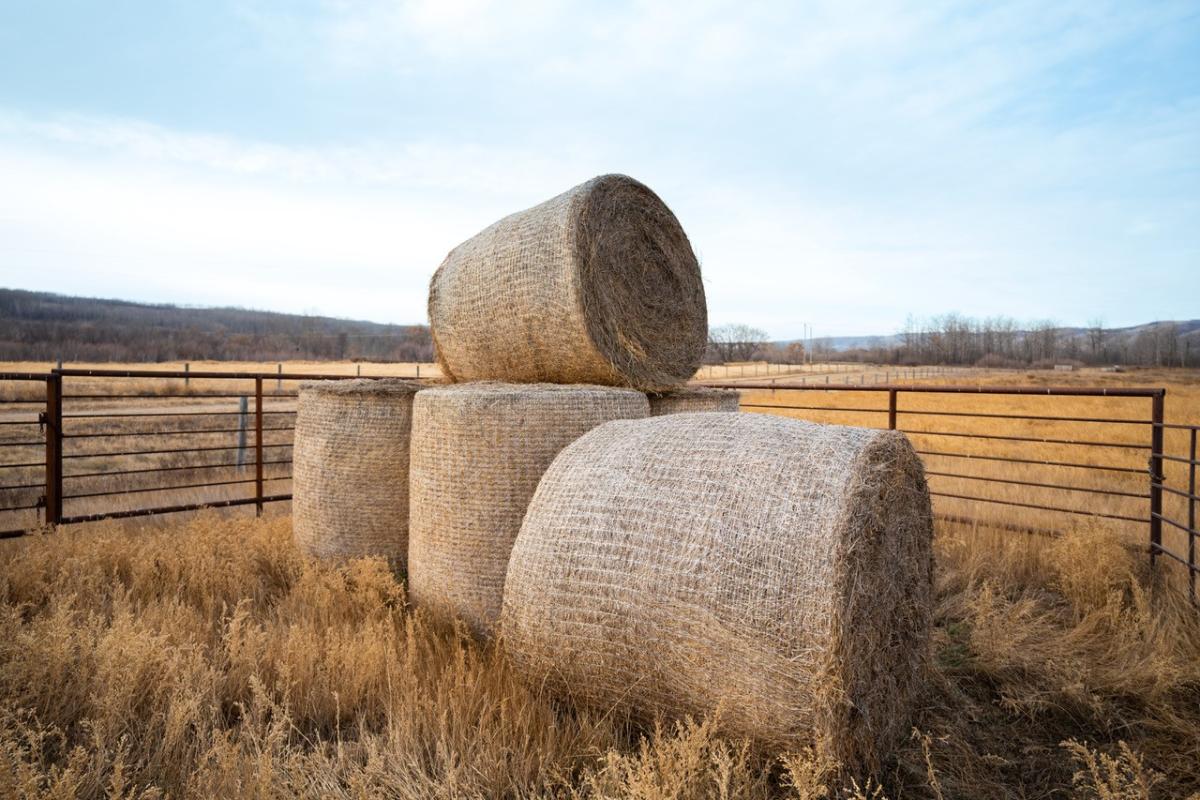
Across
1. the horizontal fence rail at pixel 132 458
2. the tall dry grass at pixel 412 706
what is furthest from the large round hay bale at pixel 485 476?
the horizontal fence rail at pixel 132 458

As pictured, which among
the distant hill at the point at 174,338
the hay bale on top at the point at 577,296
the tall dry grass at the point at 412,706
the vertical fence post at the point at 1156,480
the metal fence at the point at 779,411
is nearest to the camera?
the tall dry grass at the point at 412,706

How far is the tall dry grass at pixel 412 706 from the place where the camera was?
Result: 7.44ft

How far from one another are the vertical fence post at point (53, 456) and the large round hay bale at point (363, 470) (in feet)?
8.13

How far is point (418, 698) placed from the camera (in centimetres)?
287

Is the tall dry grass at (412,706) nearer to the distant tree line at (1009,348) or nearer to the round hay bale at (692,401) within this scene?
the round hay bale at (692,401)

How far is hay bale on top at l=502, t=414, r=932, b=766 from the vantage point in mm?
2285

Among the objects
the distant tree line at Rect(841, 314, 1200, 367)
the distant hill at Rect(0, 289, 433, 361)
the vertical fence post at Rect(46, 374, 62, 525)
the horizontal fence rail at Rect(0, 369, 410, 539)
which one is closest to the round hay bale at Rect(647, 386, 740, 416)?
the horizontal fence rail at Rect(0, 369, 410, 539)

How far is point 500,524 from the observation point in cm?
348

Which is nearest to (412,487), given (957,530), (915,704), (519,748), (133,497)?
(519,748)

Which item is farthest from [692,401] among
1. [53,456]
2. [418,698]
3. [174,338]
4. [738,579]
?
[174,338]

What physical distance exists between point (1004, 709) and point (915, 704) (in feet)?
2.11

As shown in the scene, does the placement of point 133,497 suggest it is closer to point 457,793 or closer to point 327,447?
point 327,447

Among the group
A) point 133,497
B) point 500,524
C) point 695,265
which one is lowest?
point 133,497

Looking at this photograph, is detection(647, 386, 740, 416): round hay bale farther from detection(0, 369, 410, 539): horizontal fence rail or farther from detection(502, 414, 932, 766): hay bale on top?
detection(0, 369, 410, 539): horizontal fence rail
